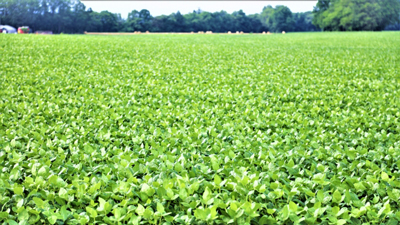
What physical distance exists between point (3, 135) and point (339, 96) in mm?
6517

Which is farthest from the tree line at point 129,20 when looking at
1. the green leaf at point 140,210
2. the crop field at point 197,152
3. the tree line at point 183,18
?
the green leaf at point 140,210

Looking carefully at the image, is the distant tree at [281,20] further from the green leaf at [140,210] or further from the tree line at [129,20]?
the green leaf at [140,210]

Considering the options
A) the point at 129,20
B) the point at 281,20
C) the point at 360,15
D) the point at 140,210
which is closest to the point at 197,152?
the point at 140,210

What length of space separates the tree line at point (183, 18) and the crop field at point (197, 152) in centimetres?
5949

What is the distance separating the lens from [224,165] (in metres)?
3.29

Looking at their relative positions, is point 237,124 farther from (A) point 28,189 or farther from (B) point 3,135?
(B) point 3,135

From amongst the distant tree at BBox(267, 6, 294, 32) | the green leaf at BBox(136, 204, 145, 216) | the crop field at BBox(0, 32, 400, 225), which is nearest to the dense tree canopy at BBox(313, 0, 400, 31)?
the distant tree at BBox(267, 6, 294, 32)

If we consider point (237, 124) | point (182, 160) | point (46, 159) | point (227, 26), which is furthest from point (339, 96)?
point (227, 26)

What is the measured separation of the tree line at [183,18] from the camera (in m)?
65.8

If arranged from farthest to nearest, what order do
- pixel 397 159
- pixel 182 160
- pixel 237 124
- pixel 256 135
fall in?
pixel 237 124
pixel 256 135
pixel 397 159
pixel 182 160

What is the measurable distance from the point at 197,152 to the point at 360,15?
8283 cm

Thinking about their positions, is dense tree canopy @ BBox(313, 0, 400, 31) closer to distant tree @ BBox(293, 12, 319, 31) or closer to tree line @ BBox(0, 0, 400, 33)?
tree line @ BBox(0, 0, 400, 33)

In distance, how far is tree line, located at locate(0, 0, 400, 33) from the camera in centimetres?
6584

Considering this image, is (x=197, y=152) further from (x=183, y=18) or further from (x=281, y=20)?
(x=281, y=20)
